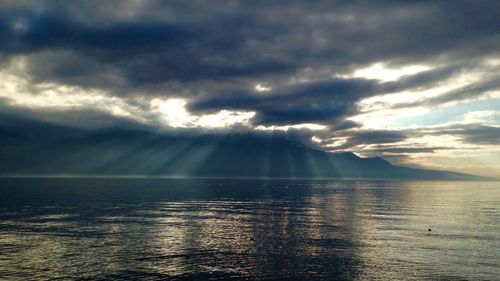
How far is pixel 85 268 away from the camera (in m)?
51.4

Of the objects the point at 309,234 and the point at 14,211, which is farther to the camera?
the point at 14,211

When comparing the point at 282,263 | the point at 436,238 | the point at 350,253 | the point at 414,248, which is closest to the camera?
the point at 282,263

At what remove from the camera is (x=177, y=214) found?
107 meters

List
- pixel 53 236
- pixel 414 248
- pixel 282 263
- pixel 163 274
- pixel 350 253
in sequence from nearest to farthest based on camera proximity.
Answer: pixel 163 274
pixel 282 263
pixel 350 253
pixel 414 248
pixel 53 236

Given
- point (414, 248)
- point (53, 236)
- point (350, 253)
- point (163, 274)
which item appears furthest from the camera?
point (53, 236)

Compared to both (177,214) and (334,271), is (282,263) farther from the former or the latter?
(177,214)

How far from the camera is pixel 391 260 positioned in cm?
5781

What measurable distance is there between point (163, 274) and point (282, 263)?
17.1 meters

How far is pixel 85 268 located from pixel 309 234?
4327cm

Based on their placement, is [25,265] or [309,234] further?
[309,234]

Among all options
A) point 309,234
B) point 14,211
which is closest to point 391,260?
point 309,234

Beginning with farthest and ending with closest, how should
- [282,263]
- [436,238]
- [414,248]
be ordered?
[436,238], [414,248], [282,263]

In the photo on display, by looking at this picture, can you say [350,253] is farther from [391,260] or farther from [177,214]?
[177,214]

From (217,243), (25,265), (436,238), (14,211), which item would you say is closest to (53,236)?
(25,265)
